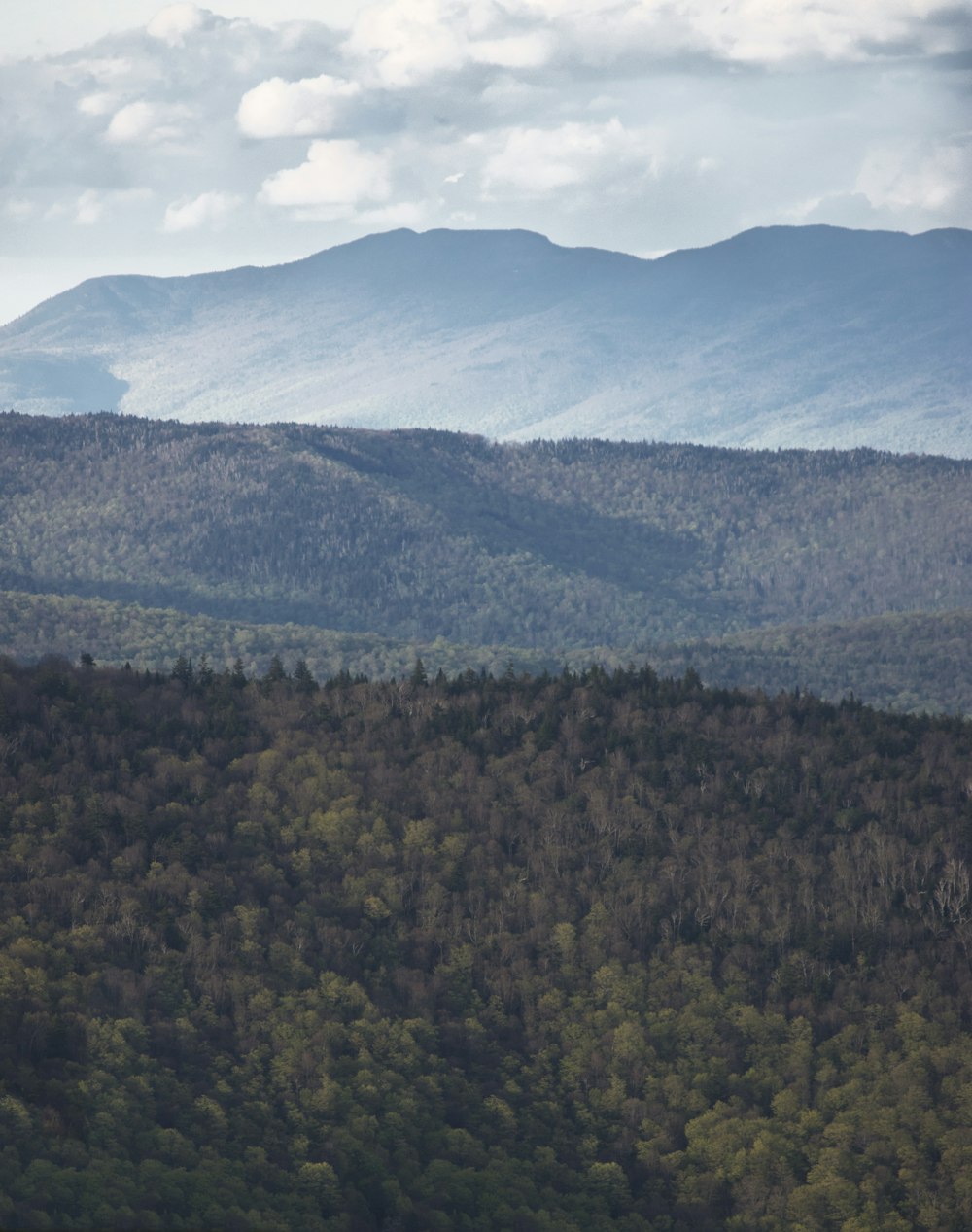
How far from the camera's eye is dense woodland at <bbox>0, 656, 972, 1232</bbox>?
12000 centimetres

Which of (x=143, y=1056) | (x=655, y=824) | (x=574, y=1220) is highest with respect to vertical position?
(x=655, y=824)

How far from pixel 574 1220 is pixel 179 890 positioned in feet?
138

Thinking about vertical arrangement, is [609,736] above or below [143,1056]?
above

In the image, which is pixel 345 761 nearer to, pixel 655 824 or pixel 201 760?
pixel 201 760

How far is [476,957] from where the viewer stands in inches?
5832

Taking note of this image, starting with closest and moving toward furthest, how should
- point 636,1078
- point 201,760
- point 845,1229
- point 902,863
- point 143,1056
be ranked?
point 845,1229, point 143,1056, point 636,1078, point 902,863, point 201,760

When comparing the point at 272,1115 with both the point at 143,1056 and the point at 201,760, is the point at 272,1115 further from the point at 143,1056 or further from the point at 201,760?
the point at 201,760

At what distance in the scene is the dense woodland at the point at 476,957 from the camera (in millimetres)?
120000

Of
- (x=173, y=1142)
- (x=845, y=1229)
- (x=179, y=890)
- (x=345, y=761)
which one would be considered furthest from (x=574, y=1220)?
(x=345, y=761)

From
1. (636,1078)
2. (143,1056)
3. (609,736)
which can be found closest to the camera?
(143,1056)

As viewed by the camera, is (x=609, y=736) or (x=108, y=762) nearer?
(x=108, y=762)

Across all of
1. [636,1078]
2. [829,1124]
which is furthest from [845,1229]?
[636,1078]

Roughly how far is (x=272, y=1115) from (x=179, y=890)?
25.6m

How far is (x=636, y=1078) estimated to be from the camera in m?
134
